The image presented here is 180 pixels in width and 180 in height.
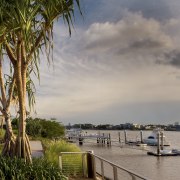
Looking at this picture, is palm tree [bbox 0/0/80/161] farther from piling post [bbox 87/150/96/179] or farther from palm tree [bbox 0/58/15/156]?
piling post [bbox 87/150/96/179]

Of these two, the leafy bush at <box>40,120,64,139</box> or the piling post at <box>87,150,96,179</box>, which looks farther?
the leafy bush at <box>40,120,64,139</box>

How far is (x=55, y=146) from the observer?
18.1 m

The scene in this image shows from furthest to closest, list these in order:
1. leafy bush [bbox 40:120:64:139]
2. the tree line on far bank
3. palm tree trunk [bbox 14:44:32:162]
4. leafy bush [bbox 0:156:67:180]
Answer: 1. leafy bush [bbox 40:120:64:139]
2. the tree line on far bank
3. palm tree trunk [bbox 14:44:32:162]
4. leafy bush [bbox 0:156:67:180]

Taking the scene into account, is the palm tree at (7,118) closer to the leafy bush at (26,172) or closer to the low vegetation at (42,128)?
the leafy bush at (26,172)

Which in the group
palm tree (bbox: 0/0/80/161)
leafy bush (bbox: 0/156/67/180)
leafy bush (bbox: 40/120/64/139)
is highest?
palm tree (bbox: 0/0/80/161)

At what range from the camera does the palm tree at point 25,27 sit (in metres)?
9.53

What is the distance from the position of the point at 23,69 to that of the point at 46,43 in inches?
49.2

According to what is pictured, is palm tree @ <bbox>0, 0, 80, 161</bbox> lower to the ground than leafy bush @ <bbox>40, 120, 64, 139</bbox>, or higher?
higher

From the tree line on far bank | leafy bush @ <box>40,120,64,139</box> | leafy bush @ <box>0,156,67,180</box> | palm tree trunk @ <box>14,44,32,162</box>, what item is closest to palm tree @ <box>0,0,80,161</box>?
palm tree trunk @ <box>14,44,32,162</box>

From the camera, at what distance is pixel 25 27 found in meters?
9.54

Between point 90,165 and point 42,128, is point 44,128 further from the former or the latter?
point 90,165

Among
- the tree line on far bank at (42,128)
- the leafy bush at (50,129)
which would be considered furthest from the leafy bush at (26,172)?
the leafy bush at (50,129)

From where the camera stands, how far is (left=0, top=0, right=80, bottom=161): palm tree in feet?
31.3

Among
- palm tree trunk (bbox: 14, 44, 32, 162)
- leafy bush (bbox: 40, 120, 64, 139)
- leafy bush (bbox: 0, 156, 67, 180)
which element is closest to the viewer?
leafy bush (bbox: 0, 156, 67, 180)
